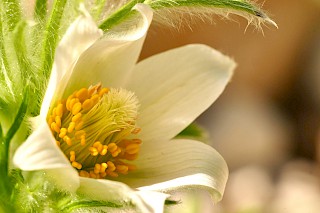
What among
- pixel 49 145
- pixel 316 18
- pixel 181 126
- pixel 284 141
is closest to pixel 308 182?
pixel 284 141

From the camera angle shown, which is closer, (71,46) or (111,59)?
(71,46)

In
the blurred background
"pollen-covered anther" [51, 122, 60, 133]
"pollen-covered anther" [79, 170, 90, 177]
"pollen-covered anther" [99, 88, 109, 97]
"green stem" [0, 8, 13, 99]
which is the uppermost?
"green stem" [0, 8, 13, 99]

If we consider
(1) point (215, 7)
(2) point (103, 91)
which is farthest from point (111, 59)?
(1) point (215, 7)

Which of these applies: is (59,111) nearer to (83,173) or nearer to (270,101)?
(83,173)

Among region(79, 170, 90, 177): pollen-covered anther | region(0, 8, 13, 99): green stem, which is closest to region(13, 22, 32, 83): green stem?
region(0, 8, 13, 99): green stem

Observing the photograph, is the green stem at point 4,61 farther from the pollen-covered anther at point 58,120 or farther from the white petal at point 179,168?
the white petal at point 179,168

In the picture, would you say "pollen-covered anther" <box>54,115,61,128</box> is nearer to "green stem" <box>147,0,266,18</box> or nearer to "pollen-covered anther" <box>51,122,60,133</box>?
"pollen-covered anther" <box>51,122,60,133</box>

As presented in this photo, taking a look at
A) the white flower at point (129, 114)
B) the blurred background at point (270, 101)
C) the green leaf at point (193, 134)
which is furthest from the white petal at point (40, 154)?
the blurred background at point (270, 101)
